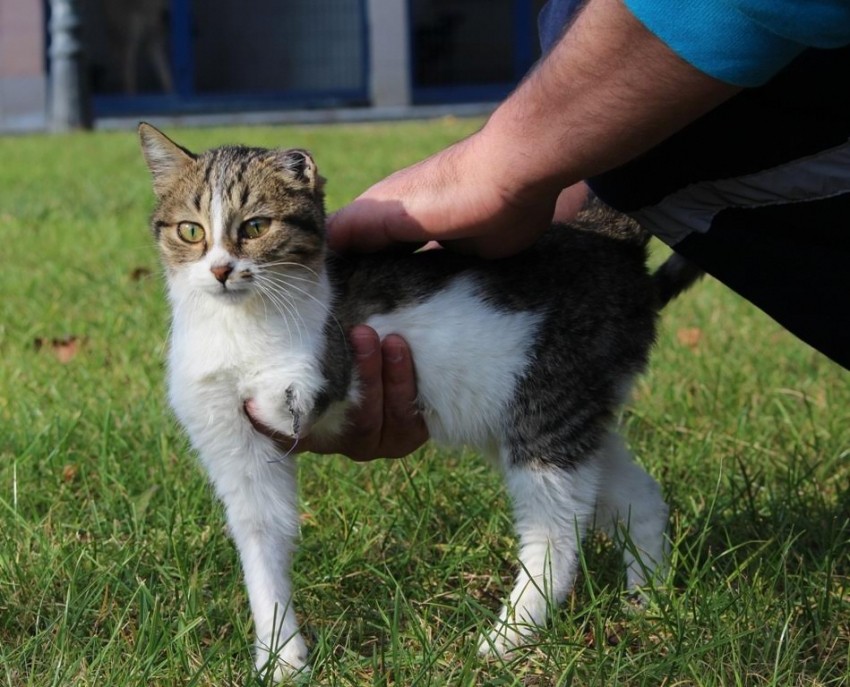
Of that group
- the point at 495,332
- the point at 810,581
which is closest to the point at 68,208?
the point at 495,332

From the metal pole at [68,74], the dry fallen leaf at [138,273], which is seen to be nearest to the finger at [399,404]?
the dry fallen leaf at [138,273]

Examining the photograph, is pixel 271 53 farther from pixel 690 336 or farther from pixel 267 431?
pixel 267 431

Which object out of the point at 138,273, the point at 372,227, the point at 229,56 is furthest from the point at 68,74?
the point at 372,227

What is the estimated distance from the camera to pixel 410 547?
213 cm

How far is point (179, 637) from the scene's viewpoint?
1.71 m

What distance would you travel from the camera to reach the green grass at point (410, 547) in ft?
5.66

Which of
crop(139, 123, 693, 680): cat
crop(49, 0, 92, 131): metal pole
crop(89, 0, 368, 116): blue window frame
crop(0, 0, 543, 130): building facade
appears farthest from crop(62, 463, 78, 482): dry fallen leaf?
crop(89, 0, 368, 116): blue window frame

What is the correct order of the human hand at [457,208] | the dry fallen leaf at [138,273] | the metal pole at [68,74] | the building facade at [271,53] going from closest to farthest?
1. the human hand at [457,208]
2. the dry fallen leaf at [138,273]
3. the metal pole at [68,74]
4. the building facade at [271,53]

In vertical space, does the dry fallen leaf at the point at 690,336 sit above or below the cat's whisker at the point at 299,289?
below

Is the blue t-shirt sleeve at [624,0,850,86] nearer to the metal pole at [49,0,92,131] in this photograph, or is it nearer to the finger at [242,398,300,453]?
the finger at [242,398,300,453]

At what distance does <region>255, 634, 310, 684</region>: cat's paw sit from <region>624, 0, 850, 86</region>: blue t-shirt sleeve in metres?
1.04

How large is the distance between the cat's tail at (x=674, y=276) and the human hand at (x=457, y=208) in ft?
1.34

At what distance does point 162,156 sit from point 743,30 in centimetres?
108

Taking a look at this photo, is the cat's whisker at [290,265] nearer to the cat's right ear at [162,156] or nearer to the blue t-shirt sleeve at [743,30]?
the cat's right ear at [162,156]
